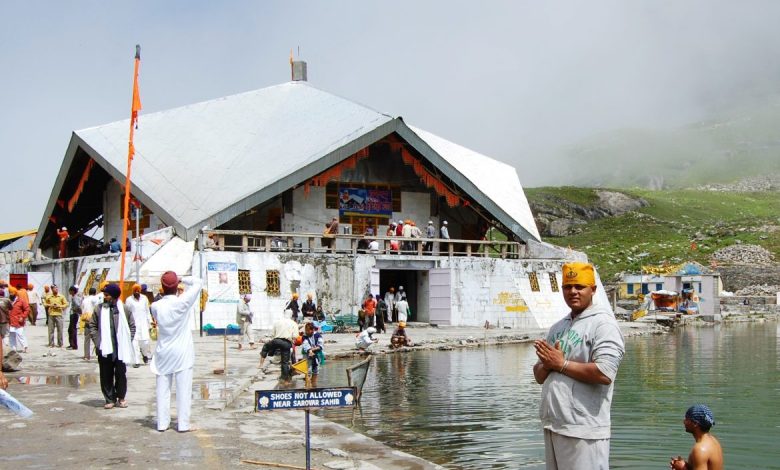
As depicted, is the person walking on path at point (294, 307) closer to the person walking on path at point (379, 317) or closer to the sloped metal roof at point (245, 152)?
the person walking on path at point (379, 317)

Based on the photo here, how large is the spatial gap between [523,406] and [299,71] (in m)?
28.2

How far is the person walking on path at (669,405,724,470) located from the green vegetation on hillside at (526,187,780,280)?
202 feet

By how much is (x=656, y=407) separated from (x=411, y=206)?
2197 cm

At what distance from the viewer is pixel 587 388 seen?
5141 millimetres

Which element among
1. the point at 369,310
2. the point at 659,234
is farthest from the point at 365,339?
the point at 659,234

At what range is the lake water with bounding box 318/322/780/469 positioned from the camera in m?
10.3

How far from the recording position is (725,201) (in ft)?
419

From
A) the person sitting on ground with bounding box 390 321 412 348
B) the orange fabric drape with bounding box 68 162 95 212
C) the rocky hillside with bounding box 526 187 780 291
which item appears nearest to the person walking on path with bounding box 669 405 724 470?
the person sitting on ground with bounding box 390 321 412 348

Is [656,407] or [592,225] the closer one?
[656,407]

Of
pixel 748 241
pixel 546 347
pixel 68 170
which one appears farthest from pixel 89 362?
pixel 748 241

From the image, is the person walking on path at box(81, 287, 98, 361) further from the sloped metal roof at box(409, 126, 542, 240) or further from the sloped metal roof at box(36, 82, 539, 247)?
the sloped metal roof at box(409, 126, 542, 240)

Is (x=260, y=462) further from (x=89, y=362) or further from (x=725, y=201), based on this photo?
(x=725, y=201)

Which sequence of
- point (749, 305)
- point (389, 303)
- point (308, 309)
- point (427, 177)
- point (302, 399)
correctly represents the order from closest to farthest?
1. point (302, 399)
2. point (308, 309)
3. point (389, 303)
4. point (427, 177)
5. point (749, 305)

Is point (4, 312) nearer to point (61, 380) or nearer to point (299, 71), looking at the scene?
point (61, 380)
